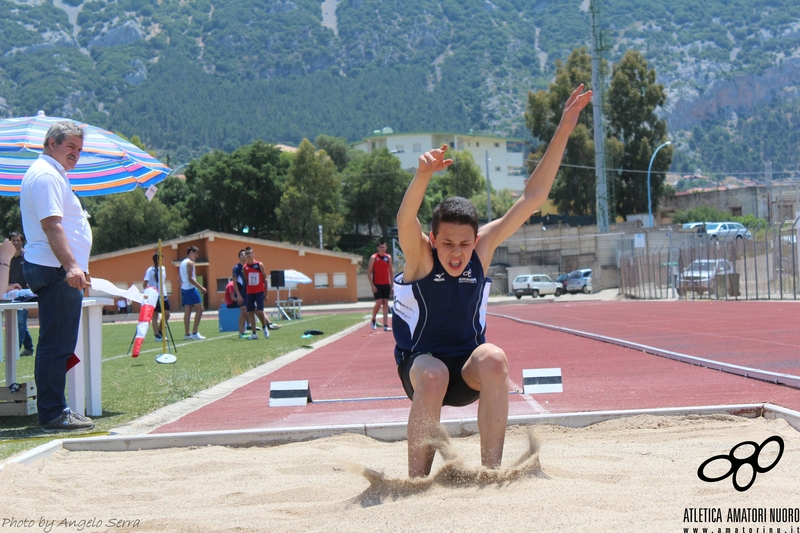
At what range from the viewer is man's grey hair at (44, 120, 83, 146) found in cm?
616

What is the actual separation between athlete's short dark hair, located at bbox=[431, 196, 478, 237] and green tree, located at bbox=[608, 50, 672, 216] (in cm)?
6910

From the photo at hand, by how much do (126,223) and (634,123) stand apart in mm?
42841

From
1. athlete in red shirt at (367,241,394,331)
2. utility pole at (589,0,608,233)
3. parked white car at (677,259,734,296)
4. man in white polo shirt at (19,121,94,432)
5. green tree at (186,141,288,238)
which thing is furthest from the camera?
green tree at (186,141,288,238)

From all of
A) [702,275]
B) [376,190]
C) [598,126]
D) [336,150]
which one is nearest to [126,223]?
[376,190]

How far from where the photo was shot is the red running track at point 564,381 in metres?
6.25

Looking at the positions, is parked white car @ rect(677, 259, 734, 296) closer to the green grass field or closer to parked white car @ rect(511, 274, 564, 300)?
parked white car @ rect(511, 274, 564, 300)

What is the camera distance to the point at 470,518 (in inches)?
129

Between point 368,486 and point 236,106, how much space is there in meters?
200

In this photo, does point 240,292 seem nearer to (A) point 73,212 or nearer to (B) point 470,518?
(A) point 73,212

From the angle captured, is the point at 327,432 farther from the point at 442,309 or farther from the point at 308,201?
the point at 308,201

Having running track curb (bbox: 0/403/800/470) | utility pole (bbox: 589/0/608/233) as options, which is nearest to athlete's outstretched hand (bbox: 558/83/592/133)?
running track curb (bbox: 0/403/800/470)

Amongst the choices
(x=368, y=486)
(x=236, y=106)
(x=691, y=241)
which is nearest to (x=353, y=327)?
(x=368, y=486)

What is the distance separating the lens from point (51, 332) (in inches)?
237

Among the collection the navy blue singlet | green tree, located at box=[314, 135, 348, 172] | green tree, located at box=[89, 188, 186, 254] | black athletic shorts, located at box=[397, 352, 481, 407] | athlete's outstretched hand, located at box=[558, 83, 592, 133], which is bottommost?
black athletic shorts, located at box=[397, 352, 481, 407]
